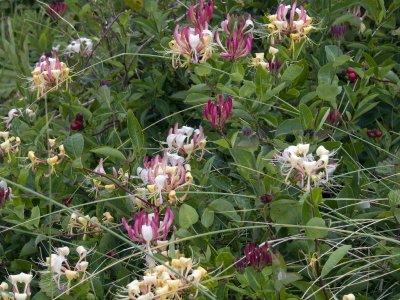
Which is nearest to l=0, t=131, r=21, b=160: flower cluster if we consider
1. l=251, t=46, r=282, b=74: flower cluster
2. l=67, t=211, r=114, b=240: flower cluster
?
l=67, t=211, r=114, b=240: flower cluster

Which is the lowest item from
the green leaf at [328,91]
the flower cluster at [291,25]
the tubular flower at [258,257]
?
the tubular flower at [258,257]

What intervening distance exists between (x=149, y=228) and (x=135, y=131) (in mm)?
343

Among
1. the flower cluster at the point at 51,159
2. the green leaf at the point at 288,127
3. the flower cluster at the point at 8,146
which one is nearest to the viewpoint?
the green leaf at the point at 288,127

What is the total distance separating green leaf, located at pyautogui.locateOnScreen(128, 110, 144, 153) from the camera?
6.11 ft

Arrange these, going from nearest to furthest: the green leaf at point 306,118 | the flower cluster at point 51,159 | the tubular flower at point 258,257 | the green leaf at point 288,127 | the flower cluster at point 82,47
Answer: the tubular flower at point 258,257 → the green leaf at point 306,118 → the green leaf at point 288,127 → the flower cluster at point 51,159 → the flower cluster at point 82,47

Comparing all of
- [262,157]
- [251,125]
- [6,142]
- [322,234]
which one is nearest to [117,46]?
[6,142]

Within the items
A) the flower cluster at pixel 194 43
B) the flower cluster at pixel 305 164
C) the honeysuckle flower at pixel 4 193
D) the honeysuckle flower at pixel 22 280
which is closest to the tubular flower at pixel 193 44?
the flower cluster at pixel 194 43

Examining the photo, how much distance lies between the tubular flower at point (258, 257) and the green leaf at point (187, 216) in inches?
5.6

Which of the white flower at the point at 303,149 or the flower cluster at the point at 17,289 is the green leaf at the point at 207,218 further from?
the flower cluster at the point at 17,289

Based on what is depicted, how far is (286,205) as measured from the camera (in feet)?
5.49

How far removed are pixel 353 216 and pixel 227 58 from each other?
47 centimetres

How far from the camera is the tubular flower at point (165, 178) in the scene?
66.1 inches

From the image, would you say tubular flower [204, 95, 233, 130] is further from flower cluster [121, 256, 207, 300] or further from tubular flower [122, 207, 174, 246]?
flower cluster [121, 256, 207, 300]

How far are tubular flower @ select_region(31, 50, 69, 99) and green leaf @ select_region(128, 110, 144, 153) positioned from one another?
297mm
